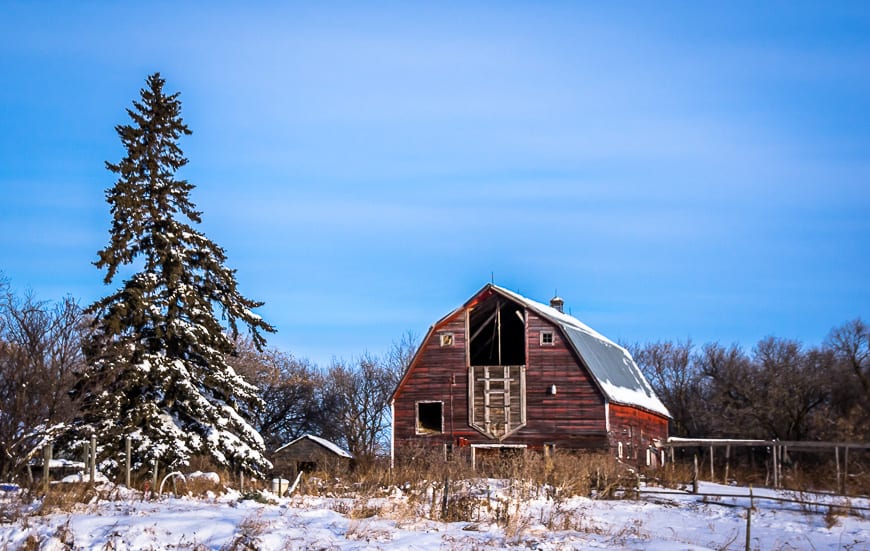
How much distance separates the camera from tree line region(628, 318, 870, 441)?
59.5 meters

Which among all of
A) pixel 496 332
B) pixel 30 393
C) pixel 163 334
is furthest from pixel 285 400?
pixel 30 393

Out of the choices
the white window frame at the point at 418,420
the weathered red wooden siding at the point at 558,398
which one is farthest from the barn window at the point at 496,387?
the white window frame at the point at 418,420

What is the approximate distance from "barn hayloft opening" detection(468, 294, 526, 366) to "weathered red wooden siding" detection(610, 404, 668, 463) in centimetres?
435

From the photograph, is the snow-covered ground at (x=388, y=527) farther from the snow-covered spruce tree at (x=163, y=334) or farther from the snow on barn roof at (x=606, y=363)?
the snow on barn roof at (x=606, y=363)

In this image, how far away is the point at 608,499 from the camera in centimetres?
2720

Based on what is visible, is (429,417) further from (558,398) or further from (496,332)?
(558,398)

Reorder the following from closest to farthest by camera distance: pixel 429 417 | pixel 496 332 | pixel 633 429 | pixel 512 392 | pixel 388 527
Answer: pixel 388 527, pixel 512 392, pixel 633 429, pixel 496 332, pixel 429 417

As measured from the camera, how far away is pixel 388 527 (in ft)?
53.2

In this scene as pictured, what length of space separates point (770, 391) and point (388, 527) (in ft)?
165

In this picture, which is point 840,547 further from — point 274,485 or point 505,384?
point 505,384

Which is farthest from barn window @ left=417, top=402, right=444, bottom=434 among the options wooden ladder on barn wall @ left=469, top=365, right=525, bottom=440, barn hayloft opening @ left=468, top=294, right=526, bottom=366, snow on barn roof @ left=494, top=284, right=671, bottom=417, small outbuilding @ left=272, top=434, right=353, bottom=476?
snow on barn roof @ left=494, top=284, right=671, bottom=417

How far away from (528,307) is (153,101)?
16167 mm

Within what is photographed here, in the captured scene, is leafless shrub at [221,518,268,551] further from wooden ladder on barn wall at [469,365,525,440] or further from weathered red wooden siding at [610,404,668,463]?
weathered red wooden siding at [610,404,668,463]

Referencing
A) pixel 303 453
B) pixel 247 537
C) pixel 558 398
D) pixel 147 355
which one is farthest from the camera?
pixel 303 453
